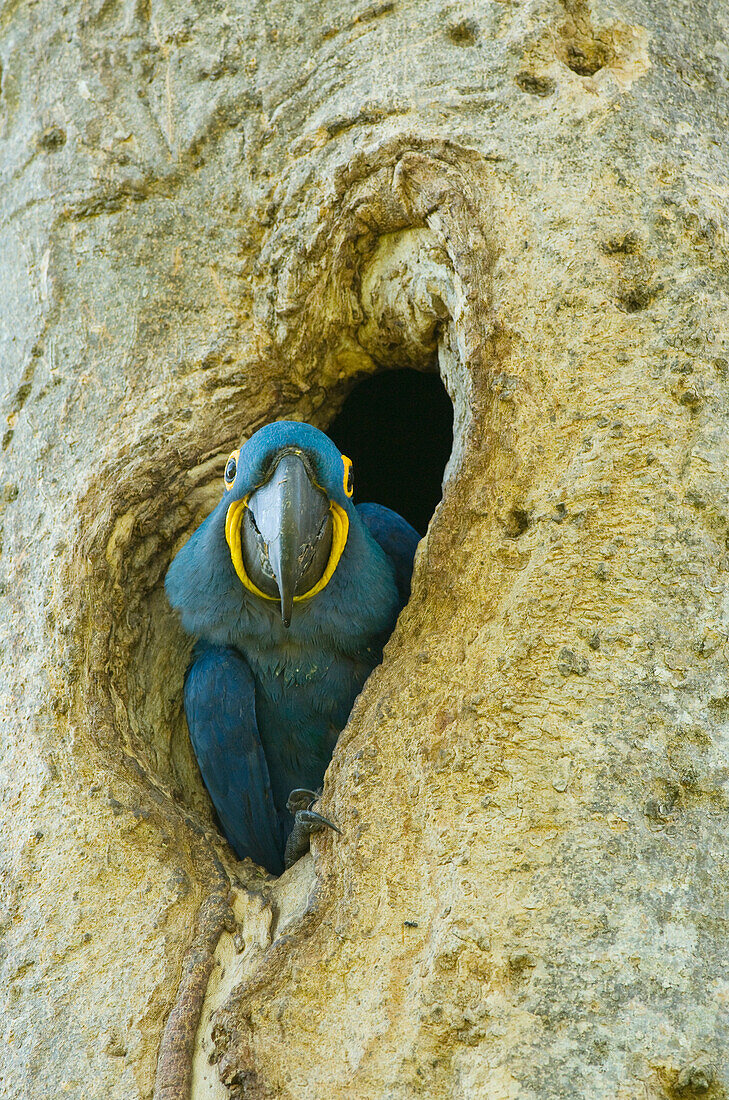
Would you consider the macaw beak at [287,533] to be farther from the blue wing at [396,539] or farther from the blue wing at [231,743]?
the blue wing at [396,539]

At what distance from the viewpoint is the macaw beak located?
247 centimetres

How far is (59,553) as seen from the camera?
268 centimetres

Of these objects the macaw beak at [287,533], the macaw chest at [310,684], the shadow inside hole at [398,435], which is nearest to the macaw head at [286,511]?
the macaw beak at [287,533]

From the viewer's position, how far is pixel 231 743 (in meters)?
2.94

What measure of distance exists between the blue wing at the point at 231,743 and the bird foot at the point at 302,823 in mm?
350

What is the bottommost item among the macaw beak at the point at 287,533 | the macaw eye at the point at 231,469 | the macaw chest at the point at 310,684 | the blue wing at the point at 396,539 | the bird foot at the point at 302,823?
the bird foot at the point at 302,823

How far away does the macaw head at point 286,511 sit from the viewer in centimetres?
249

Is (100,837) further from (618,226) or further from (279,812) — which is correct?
(618,226)

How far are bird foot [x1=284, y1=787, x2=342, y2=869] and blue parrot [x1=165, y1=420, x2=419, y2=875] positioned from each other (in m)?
0.01

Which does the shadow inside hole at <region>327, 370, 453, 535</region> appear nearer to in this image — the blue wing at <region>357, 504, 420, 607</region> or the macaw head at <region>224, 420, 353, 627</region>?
the blue wing at <region>357, 504, 420, 607</region>

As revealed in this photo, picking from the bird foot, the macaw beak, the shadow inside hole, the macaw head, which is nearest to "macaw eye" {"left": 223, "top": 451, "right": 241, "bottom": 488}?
the macaw head

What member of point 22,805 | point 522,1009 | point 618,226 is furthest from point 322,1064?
point 618,226

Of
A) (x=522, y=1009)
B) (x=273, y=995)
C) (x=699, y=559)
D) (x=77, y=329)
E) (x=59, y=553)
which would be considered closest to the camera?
(x=522, y=1009)

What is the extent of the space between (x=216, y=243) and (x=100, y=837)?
1882 millimetres
